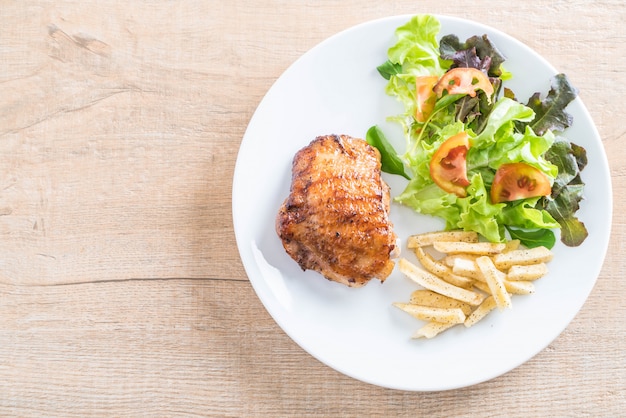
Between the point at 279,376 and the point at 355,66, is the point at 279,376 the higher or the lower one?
the lower one

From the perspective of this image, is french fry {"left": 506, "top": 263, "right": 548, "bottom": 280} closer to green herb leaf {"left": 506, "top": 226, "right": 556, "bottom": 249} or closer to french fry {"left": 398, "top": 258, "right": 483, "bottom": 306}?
green herb leaf {"left": 506, "top": 226, "right": 556, "bottom": 249}

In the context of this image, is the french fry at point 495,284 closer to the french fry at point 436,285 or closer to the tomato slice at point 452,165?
the french fry at point 436,285

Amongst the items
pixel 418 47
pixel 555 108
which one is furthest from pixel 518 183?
pixel 418 47

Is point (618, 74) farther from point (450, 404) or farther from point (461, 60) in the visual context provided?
point (450, 404)

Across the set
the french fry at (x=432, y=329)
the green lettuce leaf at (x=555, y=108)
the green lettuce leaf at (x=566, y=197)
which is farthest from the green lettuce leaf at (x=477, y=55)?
the french fry at (x=432, y=329)

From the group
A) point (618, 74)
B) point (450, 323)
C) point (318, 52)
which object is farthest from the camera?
point (618, 74)

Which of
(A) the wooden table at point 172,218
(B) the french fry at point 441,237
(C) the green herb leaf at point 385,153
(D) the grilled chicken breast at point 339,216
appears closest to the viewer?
(D) the grilled chicken breast at point 339,216

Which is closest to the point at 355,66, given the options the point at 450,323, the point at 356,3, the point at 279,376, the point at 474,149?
the point at 356,3
